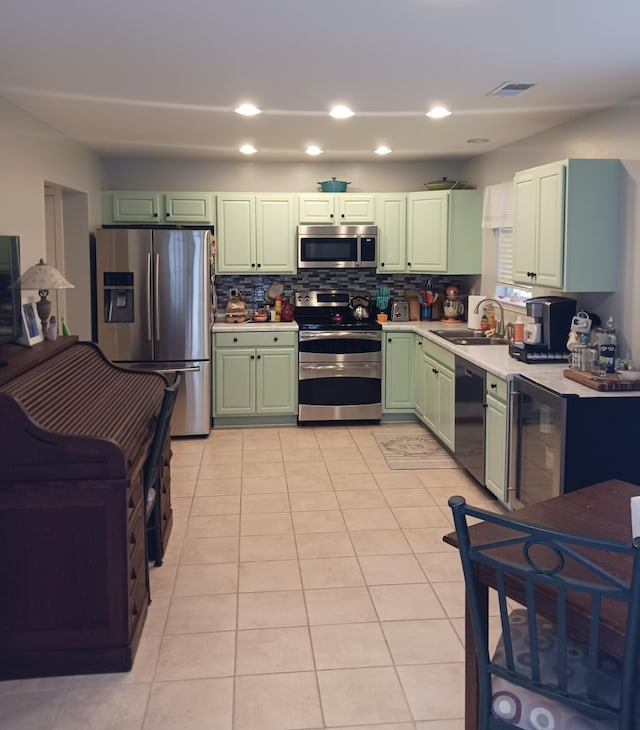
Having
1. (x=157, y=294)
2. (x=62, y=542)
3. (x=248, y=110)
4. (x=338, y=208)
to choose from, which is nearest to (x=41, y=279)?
(x=248, y=110)

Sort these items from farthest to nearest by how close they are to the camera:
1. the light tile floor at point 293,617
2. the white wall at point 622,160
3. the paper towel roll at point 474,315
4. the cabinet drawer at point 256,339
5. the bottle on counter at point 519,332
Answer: the cabinet drawer at point 256,339, the paper towel roll at point 474,315, the bottle on counter at point 519,332, the white wall at point 622,160, the light tile floor at point 293,617

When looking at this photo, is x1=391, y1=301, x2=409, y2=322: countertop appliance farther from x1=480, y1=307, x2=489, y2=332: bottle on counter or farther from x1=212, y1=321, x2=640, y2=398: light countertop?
x1=480, y1=307, x2=489, y2=332: bottle on counter

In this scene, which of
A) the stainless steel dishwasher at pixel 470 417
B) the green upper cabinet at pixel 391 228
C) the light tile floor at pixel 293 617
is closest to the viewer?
the light tile floor at pixel 293 617

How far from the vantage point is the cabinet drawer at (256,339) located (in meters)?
6.47

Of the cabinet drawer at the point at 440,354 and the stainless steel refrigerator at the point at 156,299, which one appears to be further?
the stainless steel refrigerator at the point at 156,299

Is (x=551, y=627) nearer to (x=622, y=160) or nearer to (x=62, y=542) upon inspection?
(x=62, y=542)

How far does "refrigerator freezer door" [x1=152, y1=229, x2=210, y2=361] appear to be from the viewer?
6.08 meters

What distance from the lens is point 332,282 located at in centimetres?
723

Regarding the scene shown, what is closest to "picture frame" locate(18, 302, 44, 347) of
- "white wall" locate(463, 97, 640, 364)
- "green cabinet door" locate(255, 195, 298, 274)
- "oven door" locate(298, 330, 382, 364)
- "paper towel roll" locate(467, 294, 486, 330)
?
"oven door" locate(298, 330, 382, 364)

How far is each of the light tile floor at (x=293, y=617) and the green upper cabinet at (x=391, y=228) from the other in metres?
2.31

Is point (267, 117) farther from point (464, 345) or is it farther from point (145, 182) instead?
point (145, 182)

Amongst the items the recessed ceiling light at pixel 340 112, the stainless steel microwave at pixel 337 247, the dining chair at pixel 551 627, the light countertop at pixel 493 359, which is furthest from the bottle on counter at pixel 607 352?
the stainless steel microwave at pixel 337 247

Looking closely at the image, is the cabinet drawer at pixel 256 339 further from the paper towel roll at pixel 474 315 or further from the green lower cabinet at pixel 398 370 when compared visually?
Result: the paper towel roll at pixel 474 315

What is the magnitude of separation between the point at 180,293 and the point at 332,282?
1.68m
